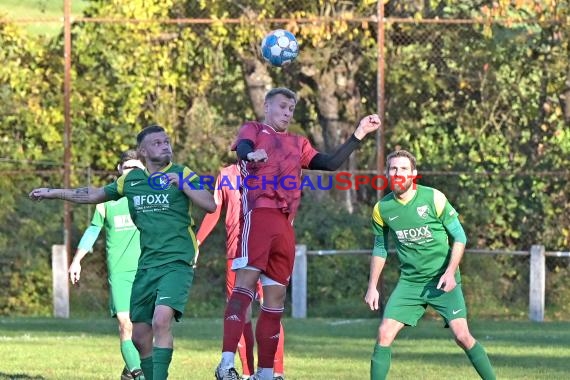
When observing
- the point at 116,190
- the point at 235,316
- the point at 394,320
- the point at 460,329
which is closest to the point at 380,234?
the point at 394,320

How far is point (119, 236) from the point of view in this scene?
1133 cm

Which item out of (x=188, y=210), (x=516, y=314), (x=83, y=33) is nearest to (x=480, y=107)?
(x=516, y=314)

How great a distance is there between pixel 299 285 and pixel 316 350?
193 inches

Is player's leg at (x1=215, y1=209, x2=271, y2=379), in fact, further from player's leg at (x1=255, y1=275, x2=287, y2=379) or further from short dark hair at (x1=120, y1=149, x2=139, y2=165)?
short dark hair at (x1=120, y1=149, x2=139, y2=165)

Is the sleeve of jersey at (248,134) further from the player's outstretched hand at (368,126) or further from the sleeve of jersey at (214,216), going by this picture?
the sleeve of jersey at (214,216)

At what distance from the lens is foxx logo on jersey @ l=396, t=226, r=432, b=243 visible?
9672 millimetres

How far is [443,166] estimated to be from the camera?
20031 millimetres

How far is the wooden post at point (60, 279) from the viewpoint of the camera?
18.7 meters

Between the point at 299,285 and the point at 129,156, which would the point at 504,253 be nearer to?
the point at 299,285

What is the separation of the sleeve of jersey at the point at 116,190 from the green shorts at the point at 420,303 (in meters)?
2.08

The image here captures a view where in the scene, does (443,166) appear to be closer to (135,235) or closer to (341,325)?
(341,325)

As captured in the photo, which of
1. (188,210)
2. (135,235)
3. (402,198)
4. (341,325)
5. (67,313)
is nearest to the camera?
(188,210)

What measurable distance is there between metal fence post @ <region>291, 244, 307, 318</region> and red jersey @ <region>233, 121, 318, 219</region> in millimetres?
9367

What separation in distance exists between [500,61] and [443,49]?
88 cm
